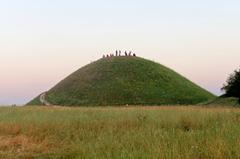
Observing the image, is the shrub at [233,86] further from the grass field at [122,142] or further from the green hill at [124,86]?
the grass field at [122,142]

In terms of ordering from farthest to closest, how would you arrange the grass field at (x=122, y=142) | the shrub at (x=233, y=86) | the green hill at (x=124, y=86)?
the green hill at (x=124, y=86) → the shrub at (x=233, y=86) → the grass field at (x=122, y=142)

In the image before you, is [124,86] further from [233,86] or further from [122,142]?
[122,142]

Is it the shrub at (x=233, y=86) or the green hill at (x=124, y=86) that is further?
the green hill at (x=124, y=86)

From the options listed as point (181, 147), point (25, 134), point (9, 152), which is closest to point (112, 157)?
point (181, 147)

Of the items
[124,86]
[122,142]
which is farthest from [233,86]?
[122,142]

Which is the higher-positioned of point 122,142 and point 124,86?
point 124,86

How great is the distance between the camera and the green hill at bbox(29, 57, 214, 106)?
2753 inches

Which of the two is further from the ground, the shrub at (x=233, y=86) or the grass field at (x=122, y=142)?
the shrub at (x=233, y=86)

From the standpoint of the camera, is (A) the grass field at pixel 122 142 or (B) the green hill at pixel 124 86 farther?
(B) the green hill at pixel 124 86

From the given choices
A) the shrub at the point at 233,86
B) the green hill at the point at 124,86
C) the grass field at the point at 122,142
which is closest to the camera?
the grass field at the point at 122,142

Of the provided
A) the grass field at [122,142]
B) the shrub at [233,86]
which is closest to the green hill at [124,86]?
the shrub at [233,86]

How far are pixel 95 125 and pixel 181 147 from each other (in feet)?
34.1

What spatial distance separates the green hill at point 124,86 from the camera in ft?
229

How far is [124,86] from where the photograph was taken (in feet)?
249
